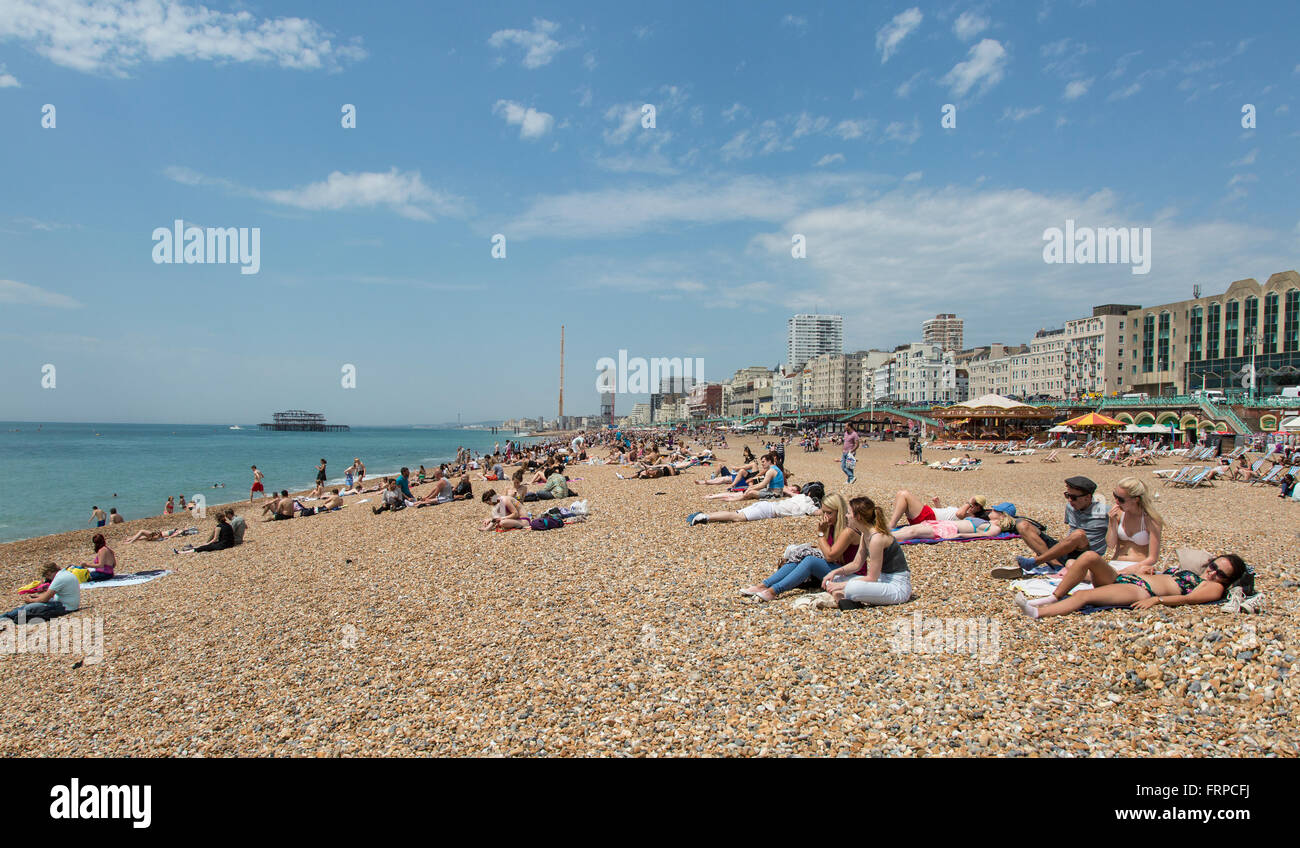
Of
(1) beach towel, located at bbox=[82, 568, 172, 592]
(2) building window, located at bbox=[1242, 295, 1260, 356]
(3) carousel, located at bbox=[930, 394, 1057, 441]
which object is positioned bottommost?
(1) beach towel, located at bbox=[82, 568, 172, 592]

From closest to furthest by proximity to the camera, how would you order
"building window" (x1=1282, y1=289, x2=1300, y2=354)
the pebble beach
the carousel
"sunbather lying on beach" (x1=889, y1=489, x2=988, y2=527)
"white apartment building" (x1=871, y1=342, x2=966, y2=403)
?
the pebble beach → "sunbather lying on beach" (x1=889, y1=489, x2=988, y2=527) → the carousel → "building window" (x1=1282, y1=289, x2=1300, y2=354) → "white apartment building" (x1=871, y1=342, x2=966, y2=403)

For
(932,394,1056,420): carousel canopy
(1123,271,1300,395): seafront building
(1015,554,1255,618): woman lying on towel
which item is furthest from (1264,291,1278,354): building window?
(1015,554,1255,618): woman lying on towel

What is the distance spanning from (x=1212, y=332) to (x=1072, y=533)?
82.7 metres

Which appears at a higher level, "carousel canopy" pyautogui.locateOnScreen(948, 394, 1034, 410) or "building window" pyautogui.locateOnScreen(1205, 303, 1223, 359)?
"building window" pyautogui.locateOnScreen(1205, 303, 1223, 359)

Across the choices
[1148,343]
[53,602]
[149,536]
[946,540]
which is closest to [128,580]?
[53,602]

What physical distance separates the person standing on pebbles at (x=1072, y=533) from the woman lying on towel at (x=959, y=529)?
1.67m

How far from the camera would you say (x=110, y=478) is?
39156 mm

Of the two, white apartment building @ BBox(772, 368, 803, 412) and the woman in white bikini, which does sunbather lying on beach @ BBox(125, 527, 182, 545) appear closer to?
the woman in white bikini

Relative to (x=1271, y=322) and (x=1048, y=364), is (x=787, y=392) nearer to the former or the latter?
(x=1048, y=364)

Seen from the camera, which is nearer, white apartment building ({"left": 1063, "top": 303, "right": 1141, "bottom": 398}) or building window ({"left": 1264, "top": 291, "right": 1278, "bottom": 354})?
building window ({"left": 1264, "top": 291, "right": 1278, "bottom": 354})

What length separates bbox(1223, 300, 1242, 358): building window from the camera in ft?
216

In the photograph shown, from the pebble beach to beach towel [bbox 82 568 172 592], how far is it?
0.59m
